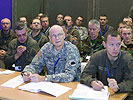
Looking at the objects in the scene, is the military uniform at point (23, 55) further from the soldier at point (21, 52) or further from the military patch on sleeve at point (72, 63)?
the military patch on sleeve at point (72, 63)

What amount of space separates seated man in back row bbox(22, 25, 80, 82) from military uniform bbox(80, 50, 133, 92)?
203mm

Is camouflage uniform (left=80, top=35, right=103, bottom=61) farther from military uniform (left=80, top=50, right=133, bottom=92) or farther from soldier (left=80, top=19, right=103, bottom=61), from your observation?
military uniform (left=80, top=50, right=133, bottom=92)

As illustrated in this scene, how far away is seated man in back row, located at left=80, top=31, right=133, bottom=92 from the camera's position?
8.59 ft

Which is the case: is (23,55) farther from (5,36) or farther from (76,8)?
(76,8)

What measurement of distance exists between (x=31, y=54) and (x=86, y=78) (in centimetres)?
139

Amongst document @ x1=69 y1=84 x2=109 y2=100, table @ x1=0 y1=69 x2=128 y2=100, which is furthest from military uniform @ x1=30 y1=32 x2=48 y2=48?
document @ x1=69 y1=84 x2=109 y2=100

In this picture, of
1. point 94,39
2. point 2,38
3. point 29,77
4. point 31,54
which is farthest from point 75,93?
point 2,38

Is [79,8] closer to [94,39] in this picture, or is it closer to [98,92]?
[94,39]

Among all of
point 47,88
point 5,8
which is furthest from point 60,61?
point 5,8

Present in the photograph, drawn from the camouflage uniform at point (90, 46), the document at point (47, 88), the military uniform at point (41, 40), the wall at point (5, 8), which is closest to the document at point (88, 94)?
the document at point (47, 88)

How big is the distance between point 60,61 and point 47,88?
649 mm

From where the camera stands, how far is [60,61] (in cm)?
301

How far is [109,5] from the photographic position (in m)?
7.98

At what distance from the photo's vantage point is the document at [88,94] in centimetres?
218
